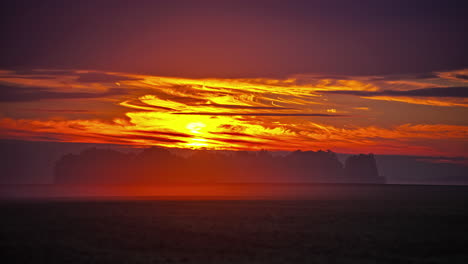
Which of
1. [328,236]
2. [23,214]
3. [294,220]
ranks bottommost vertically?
[328,236]

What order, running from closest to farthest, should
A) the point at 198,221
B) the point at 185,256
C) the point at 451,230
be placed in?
the point at 185,256 < the point at 451,230 < the point at 198,221

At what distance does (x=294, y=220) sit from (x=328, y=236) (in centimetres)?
1257

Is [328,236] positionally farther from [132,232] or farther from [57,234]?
[57,234]

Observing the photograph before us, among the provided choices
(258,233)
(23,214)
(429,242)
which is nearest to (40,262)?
(258,233)

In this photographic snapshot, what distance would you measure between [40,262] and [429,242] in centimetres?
2813

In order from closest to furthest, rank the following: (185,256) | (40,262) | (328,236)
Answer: (40,262)
(185,256)
(328,236)

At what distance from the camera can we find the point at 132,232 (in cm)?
4531

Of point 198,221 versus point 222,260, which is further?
point 198,221

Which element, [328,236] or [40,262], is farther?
[328,236]

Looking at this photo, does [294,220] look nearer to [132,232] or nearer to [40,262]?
[132,232]

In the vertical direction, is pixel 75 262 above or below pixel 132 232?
below

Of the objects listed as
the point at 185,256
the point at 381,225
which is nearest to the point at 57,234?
the point at 185,256

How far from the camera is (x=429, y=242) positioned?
4028 cm

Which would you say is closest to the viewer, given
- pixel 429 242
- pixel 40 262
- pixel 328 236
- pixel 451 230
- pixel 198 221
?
pixel 40 262
